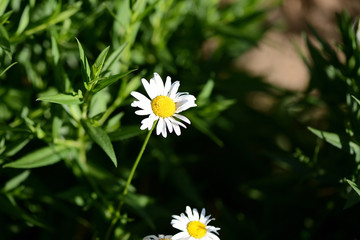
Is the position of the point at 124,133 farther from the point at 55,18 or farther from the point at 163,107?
the point at 55,18

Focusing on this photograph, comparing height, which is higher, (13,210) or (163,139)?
(163,139)

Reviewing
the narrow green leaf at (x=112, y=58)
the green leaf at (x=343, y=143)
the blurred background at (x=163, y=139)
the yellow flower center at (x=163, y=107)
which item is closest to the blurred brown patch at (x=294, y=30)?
the blurred background at (x=163, y=139)

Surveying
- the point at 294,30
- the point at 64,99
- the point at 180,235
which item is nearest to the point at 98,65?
the point at 64,99

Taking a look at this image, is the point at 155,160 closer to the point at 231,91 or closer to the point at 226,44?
the point at 231,91

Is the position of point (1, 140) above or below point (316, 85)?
below

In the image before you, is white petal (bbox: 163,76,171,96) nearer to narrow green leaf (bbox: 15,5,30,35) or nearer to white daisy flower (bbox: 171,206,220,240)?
white daisy flower (bbox: 171,206,220,240)

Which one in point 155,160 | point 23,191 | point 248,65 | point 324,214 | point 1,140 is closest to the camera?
point 1,140

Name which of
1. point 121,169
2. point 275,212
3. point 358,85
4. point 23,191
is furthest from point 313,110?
point 23,191
